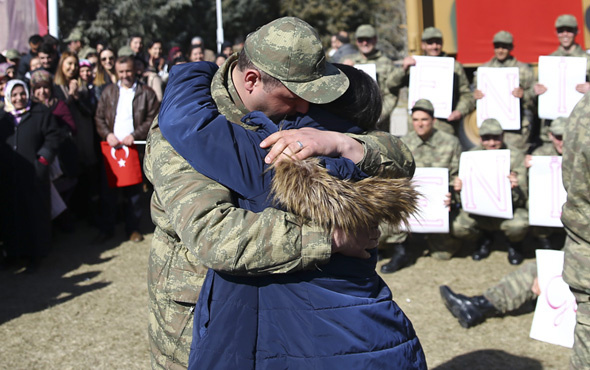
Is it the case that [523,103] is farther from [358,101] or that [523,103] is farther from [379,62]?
[358,101]

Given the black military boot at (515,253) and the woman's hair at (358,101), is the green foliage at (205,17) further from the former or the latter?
the woman's hair at (358,101)

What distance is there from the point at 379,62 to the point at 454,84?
91 cm

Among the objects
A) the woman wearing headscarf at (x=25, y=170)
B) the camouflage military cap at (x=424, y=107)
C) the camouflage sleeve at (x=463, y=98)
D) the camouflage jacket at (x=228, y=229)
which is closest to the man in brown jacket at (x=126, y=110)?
the woman wearing headscarf at (x=25, y=170)

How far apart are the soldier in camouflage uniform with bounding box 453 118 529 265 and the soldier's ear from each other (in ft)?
15.8

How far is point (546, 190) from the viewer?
240 inches

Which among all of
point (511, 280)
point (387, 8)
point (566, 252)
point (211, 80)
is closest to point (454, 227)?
point (511, 280)

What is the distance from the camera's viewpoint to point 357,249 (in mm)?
1861

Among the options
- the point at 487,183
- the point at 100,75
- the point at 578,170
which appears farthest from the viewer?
the point at 100,75

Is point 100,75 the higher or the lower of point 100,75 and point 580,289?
the higher

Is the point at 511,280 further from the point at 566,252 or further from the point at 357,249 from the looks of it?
the point at 357,249

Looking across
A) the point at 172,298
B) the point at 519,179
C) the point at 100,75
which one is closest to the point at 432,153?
the point at 519,179

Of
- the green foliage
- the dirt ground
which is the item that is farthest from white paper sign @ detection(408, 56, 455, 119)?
the green foliage

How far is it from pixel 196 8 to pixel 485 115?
1597cm

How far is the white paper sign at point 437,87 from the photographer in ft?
23.9
